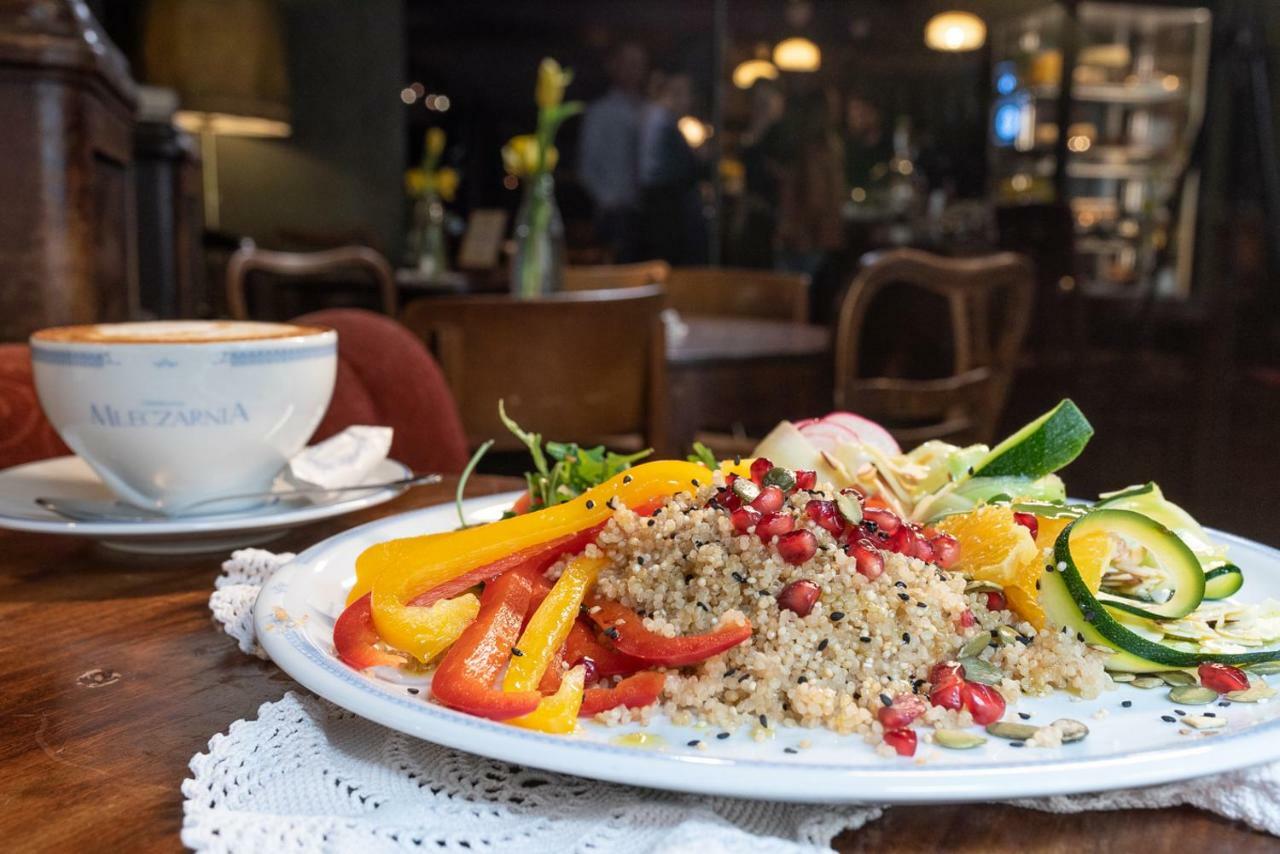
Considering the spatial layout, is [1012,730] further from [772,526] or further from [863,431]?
[863,431]

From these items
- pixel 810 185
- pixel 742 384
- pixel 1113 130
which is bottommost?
pixel 742 384

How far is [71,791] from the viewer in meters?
0.53

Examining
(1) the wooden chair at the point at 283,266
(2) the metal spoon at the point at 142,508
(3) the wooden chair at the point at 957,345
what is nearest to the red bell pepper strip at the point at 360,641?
(2) the metal spoon at the point at 142,508

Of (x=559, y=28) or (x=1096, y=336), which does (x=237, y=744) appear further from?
(x=559, y=28)

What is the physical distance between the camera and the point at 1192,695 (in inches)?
23.0

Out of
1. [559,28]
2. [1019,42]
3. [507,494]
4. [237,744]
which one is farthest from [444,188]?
[237,744]

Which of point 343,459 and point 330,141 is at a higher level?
point 330,141

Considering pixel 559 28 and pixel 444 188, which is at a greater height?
pixel 559 28

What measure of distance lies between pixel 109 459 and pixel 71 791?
1.56 feet

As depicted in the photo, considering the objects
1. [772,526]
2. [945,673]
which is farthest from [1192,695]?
[772,526]

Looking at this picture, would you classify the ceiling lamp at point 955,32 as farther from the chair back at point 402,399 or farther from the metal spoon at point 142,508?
the metal spoon at point 142,508

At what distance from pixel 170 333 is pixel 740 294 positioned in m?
3.67

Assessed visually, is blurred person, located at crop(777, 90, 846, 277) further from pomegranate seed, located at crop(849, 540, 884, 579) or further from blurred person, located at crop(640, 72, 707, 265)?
pomegranate seed, located at crop(849, 540, 884, 579)

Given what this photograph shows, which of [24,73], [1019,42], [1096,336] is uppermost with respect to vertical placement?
[1019,42]
